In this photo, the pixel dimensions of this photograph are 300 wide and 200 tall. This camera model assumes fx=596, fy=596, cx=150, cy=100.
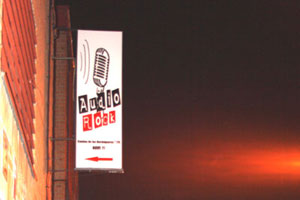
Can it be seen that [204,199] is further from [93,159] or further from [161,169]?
[93,159]

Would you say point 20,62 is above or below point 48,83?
below

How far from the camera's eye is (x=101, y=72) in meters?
9.44

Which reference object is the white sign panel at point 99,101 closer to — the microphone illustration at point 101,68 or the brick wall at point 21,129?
the microphone illustration at point 101,68

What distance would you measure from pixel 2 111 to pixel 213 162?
15.4 meters

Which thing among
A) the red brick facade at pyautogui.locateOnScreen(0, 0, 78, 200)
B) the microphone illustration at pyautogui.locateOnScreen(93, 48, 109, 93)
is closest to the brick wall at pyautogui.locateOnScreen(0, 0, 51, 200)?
the red brick facade at pyautogui.locateOnScreen(0, 0, 78, 200)

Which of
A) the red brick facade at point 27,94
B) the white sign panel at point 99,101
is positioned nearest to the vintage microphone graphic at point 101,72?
the white sign panel at point 99,101

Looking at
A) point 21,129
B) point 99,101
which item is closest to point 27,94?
point 21,129

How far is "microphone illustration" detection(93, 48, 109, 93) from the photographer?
9.39 metres

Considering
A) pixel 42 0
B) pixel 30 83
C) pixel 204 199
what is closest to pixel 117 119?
pixel 42 0

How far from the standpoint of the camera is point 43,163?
8758 millimetres

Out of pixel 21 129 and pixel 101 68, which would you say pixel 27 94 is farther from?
pixel 101 68

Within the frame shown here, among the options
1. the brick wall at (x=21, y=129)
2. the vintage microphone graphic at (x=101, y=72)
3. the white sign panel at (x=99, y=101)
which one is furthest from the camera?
the vintage microphone graphic at (x=101, y=72)

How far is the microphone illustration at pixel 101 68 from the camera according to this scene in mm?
9391

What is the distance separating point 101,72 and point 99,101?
465mm
